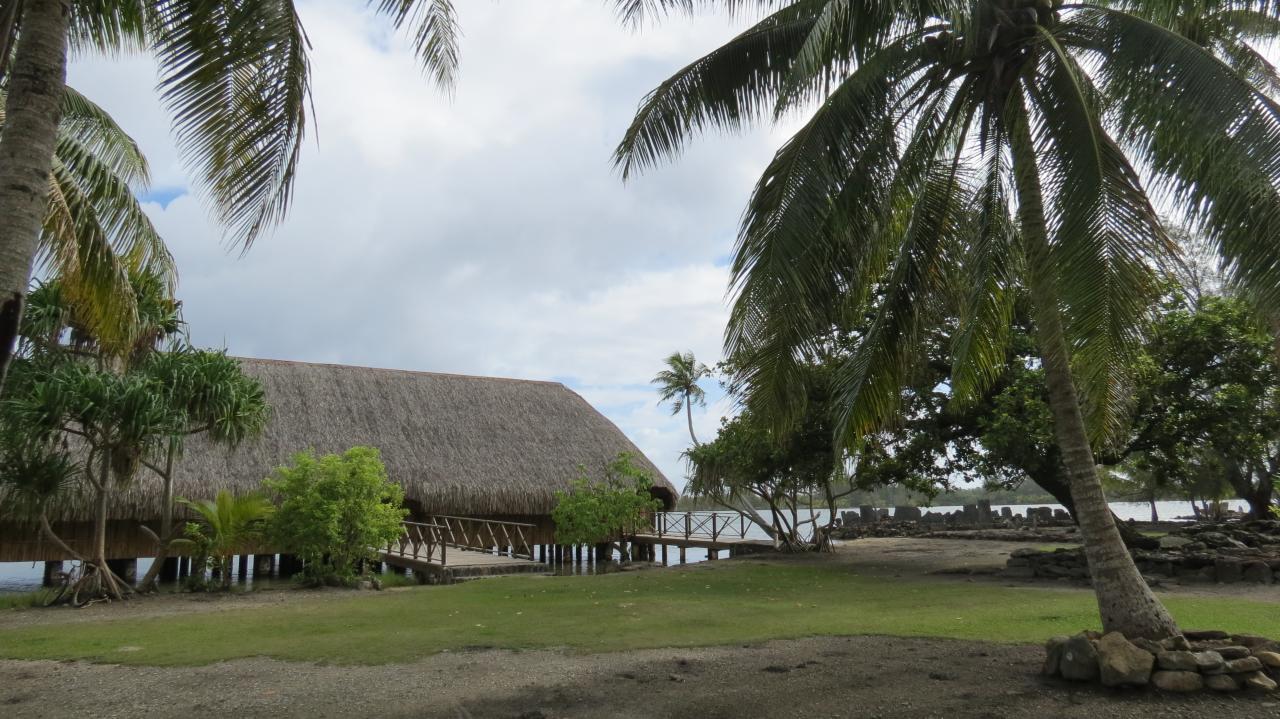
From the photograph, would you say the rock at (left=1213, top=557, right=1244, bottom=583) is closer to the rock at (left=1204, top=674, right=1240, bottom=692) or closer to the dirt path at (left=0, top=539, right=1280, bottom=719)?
the dirt path at (left=0, top=539, right=1280, bottom=719)

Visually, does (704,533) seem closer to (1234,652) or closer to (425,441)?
(425,441)

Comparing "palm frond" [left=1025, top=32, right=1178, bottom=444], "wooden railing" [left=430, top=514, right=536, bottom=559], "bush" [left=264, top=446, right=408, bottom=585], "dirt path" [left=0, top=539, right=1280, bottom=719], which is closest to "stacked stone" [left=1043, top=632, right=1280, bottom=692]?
"dirt path" [left=0, top=539, right=1280, bottom=719]

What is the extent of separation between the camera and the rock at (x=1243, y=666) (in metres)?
4.63

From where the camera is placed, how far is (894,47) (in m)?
6.05

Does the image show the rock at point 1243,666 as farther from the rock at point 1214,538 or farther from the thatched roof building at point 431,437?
the thatched roof building at point 431,437

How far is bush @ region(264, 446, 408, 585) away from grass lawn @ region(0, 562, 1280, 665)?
178 cm

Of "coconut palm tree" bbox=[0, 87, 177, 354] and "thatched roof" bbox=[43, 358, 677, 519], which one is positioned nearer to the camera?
"coconut palm tree" bbox=[0, 87, 177, 354]

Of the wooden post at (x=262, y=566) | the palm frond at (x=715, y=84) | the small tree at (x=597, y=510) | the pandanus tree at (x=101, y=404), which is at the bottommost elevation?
the wooden post at (x=262, y=566)

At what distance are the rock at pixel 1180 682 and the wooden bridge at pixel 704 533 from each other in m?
16.2

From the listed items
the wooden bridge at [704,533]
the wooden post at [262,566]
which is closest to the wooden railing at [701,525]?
the wooden bridge at [704,533]

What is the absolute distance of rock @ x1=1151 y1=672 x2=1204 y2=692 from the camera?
15.2ft

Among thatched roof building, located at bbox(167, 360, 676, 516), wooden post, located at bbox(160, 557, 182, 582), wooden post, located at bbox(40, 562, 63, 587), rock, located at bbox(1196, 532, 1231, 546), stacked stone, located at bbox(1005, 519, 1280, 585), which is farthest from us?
wooden post, located at bbox(160, 557, 182, 582)

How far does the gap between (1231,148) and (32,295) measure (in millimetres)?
13345

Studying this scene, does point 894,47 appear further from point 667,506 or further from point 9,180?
point 667,506
